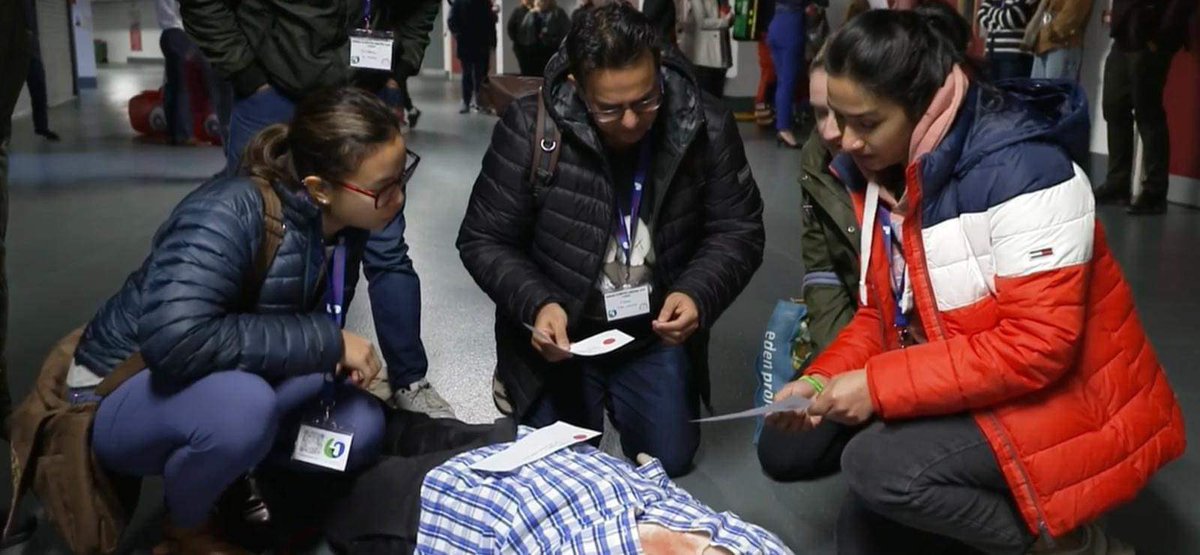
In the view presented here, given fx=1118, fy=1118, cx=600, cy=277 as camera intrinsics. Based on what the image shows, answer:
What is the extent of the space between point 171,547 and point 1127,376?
A: 1689mm

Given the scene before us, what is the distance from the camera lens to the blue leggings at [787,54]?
856 centimetres

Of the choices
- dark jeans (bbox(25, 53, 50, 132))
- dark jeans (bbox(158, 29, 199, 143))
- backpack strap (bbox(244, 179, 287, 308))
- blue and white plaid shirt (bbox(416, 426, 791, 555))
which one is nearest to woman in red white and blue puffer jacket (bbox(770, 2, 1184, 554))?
blue and white plaid shirt (bbox(416, 426, 791, 555))

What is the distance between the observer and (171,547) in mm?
2051

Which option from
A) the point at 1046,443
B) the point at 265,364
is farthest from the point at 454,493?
the point at 1046,443

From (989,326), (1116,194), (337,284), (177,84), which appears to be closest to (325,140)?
(337,284)

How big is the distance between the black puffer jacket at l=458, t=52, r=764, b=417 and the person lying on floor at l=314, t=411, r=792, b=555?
49 centimetres

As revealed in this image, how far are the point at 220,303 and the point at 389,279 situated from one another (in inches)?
38.1

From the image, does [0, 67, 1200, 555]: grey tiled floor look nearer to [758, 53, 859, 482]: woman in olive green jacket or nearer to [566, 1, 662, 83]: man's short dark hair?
[758, 53, 859, 482]: woman in olive green jacket

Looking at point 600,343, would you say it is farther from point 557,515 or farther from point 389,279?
point 389,279

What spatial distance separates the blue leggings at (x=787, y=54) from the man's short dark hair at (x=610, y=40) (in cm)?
657

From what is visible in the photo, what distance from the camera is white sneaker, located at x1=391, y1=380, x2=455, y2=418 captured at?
283 cm

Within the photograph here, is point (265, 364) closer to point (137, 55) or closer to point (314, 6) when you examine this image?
point (314, 6)

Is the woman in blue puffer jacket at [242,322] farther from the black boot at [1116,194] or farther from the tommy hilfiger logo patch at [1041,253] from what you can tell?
the black boot at [1116,194]

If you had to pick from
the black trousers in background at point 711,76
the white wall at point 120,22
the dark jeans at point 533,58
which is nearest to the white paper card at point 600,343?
the black trousers in background at point 711,76
